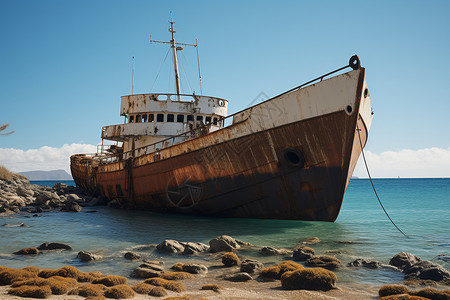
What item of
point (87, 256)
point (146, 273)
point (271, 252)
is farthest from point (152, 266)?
point (271, 252)

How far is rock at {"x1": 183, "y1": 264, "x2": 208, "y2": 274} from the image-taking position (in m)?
7.17

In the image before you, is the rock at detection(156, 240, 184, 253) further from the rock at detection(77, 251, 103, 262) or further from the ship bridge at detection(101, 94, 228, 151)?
the ship bridge at detection(101, 94, 228, 151)

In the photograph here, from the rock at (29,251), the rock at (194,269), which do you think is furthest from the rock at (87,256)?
the rock at (194,269)

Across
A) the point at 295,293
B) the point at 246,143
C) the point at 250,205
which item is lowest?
the point at 295,293

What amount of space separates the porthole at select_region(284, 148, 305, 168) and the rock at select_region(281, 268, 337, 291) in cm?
572

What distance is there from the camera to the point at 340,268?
7.53m

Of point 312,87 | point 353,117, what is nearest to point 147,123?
point 312,87

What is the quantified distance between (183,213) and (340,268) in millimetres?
9286

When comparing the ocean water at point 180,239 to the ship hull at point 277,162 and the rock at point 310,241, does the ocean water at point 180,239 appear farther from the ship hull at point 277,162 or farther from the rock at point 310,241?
the ship hull at point 277,162

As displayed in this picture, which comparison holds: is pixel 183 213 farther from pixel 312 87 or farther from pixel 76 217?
pixel 312 87

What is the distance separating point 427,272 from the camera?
22.3 feet

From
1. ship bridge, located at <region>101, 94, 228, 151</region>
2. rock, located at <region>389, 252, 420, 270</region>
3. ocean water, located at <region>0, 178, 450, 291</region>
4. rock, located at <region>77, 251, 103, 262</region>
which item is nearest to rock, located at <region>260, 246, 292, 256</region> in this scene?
ocean water, located at <region>0, 178, 450, 291</region>

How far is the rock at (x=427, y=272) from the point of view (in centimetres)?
670

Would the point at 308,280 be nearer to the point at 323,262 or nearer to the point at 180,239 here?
the point at 323,262
